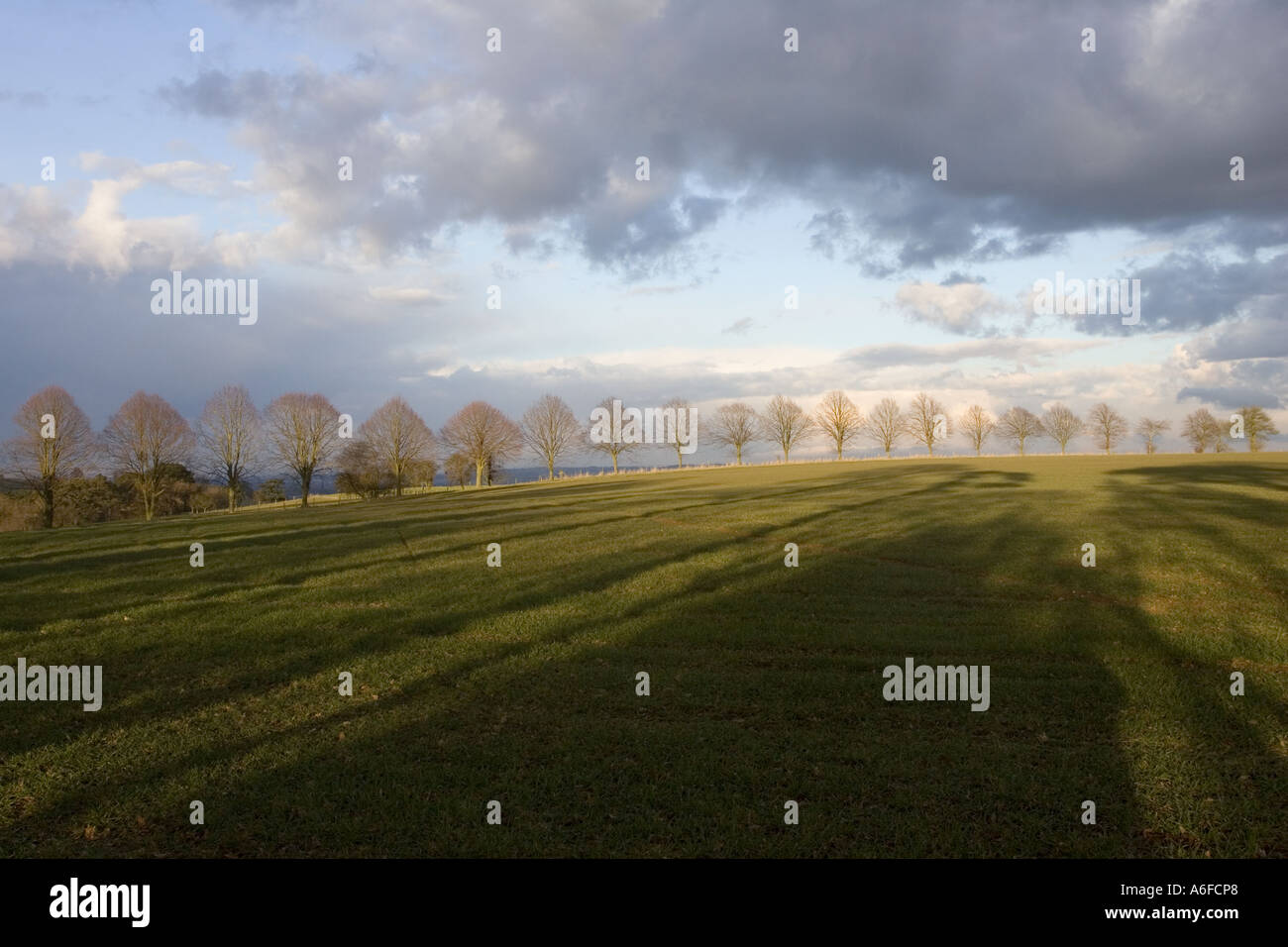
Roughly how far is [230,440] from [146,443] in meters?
7.47

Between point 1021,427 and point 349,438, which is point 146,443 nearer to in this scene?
point 349,438

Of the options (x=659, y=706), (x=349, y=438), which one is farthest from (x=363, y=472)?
(x=659, y=706)

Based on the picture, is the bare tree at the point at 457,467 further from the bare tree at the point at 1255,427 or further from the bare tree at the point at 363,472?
the bare tree at the point at 1255,427

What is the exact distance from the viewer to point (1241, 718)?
10.2 metres

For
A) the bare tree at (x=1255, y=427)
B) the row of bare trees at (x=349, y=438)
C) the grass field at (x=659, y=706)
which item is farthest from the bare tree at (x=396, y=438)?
the bare tree at (x=1255, y=427)

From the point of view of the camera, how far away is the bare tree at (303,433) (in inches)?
3137

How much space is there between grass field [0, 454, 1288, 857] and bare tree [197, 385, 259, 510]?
57.0 m

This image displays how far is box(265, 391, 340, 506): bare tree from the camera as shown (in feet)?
261

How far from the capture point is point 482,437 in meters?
98.4

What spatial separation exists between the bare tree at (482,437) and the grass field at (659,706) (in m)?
73.3

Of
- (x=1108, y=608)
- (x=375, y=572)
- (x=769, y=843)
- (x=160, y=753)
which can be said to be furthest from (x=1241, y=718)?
(x=375, y=572)
